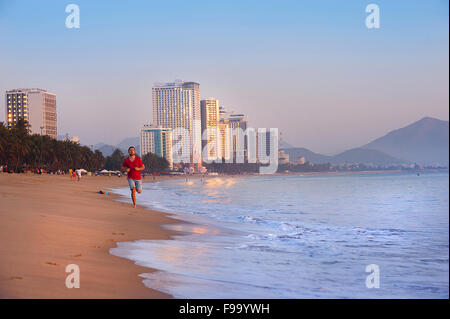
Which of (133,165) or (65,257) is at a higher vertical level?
(133,165)

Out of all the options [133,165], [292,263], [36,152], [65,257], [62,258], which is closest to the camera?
[62,258]

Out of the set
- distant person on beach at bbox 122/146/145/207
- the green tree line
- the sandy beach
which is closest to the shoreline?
the sandy beach

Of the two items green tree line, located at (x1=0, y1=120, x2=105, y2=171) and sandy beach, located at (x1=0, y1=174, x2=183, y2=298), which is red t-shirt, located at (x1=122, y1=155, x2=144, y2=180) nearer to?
sandy beach, located at (x1=0, y1=174, x2=183, y2=298)

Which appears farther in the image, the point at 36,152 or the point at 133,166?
the point at 36,152

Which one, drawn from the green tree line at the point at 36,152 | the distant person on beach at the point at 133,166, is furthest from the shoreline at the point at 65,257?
the green tree line at the point at 36,152

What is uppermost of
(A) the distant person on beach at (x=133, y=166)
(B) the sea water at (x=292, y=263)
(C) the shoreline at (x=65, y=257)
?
(A) the distant person on beach at (x=133, y=166)

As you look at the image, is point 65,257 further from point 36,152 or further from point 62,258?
point 36,152

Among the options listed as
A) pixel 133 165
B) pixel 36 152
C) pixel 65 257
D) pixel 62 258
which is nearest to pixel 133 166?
pixel 133 165

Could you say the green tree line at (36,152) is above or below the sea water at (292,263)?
above

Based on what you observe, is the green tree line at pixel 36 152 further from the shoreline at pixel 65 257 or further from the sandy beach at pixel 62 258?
the sandy beach at pixel 62 258

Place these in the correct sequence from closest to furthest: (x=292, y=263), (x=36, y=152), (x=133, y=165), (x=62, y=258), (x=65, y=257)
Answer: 1. (x=62, y=258)
2. (x=65, y=257)
3. (x=292, y=263)
4. (x=133, y=165)
5. (x=36, y=152)

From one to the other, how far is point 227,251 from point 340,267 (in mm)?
2448

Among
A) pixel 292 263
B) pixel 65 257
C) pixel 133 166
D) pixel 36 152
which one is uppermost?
pixel 36 152
